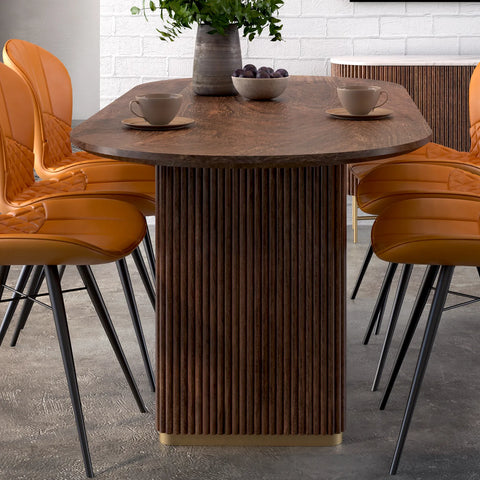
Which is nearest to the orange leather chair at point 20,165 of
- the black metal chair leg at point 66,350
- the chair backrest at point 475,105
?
the black metal chair leg at point 66,350

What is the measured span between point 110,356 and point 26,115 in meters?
0.79

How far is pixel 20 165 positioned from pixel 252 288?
851 millimetres

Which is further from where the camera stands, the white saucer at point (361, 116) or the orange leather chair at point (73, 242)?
the white saucer at point (361, 116)

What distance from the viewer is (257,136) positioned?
1799 millimetres

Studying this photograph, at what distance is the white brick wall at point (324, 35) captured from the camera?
4.11m

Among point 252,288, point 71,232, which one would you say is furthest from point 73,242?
point 252,288

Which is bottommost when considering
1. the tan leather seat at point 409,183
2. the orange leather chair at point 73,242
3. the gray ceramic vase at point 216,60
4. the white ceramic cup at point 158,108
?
the orange leather chair at point 73,242

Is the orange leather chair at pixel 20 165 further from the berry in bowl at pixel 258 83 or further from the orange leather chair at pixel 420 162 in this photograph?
the orange leather chair at pixel 420 162

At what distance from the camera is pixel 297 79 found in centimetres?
296

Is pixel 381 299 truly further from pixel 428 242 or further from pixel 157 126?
pixel 157 126

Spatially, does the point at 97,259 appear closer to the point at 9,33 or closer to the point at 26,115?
the point at 26,115

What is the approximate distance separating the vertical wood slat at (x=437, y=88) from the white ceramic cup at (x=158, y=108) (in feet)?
6.11

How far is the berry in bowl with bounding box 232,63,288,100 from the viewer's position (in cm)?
233

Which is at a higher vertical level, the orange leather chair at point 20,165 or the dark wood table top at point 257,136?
the dark wood table top at point 257,136
